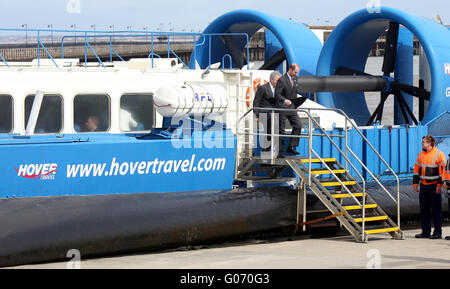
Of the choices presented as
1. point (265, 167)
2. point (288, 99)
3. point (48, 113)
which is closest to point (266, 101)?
point (288, 99)

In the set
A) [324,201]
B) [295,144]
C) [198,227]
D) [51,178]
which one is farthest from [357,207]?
[51,178]

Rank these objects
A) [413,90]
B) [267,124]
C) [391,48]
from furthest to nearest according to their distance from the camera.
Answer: [391,48] < [413,90] < [267,124]

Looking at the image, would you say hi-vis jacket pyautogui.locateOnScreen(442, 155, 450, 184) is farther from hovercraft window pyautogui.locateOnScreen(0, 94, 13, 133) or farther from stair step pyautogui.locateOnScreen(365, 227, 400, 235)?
hovercraft window pyautogui.locateOnScreen(0, 94, 13, 133)

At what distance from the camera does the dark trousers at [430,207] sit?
343 inches

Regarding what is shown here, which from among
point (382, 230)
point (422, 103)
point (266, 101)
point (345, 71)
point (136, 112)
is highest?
point (345, 71)

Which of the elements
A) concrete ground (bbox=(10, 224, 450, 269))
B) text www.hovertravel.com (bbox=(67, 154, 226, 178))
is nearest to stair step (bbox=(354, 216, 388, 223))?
concrete ground (bbox=(10, 224, 450, 269))

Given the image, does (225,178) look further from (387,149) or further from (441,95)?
(441,95)

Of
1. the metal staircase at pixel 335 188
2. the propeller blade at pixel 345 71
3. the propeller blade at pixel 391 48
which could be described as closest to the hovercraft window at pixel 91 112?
the metal staircase at pixel 335 188

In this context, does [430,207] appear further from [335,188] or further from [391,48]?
[391,48]

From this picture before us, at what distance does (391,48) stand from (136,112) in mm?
5441

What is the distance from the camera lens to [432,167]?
8.62 metres

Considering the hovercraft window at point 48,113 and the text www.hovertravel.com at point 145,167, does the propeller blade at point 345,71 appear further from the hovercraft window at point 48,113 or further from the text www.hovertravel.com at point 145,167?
the hovercraft window at point 48,113

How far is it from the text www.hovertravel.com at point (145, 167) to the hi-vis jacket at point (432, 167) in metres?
2.38
